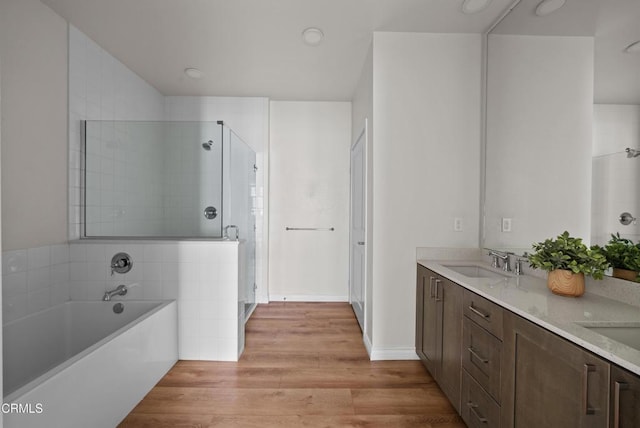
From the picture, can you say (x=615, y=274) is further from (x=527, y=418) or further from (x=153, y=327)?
(x=153, y=327)

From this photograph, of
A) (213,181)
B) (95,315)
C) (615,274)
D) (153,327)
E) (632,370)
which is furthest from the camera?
(213,181)

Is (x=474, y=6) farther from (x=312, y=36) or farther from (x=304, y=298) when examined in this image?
(x=304, y=298)

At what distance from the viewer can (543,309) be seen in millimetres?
1293

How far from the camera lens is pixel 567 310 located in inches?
51.1

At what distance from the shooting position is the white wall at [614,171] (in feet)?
4.53

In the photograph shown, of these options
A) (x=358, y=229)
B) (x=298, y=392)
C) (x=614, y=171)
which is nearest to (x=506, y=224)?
(x=614, y=171)

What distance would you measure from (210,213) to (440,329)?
192 centimetres

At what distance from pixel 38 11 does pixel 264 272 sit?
3.08 meters

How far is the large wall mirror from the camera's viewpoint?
56.2 inches

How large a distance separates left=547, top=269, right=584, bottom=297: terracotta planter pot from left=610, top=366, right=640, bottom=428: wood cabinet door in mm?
728

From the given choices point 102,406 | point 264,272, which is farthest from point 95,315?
point 264,272

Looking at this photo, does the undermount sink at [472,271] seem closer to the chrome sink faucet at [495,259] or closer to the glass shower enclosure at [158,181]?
the chrome sink faucet at [495,259]

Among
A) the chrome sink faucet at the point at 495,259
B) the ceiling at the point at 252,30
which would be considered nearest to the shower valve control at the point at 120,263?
the ceiling at the point at 252,30

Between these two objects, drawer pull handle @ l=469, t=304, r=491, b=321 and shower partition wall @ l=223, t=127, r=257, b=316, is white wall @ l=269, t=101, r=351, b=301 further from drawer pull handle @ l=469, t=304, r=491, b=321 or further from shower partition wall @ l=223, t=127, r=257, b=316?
drawer pull handle @ l=469, t=304, r=491, b=321
